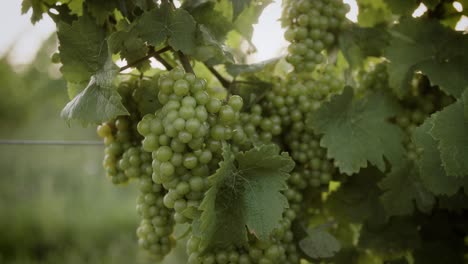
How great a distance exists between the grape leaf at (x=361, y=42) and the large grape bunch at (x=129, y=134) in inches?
19.7

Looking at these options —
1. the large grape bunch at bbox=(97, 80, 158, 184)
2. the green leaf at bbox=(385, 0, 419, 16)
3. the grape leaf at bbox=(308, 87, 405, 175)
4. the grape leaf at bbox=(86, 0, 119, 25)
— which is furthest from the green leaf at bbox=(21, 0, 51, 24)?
the green leaf at bbox=(385, 0, 419, 16)

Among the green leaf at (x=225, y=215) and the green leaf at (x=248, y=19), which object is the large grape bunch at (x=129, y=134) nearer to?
the green leaf at (x=225, y=215)

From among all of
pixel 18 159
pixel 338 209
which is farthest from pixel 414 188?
pixel 18 159

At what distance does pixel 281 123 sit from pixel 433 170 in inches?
13.4

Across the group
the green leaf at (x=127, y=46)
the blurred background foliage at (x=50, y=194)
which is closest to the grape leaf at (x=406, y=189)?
the green leaf at (x=127, y=46)

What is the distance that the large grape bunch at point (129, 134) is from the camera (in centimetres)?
101

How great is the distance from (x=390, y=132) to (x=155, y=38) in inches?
23.2

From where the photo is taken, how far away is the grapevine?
0.88 m

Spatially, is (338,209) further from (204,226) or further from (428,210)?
(204,226)

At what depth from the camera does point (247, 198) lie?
0.90 m

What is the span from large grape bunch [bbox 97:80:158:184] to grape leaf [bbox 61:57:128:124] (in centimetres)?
12

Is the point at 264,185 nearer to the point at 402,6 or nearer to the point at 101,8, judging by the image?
the point at 101,8

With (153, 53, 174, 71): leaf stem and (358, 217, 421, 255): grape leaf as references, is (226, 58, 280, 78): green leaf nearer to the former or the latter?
(153, 53, 174, 71): leaf stem

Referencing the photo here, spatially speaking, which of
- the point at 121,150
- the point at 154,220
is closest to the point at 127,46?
the point at 121,150
